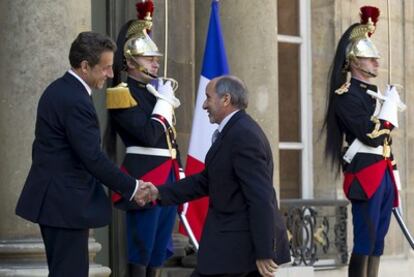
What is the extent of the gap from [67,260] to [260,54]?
383 centimetres

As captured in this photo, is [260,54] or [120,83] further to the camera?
[260,54]

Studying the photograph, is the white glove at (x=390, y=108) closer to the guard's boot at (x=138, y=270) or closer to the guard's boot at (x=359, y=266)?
the guard's boot at (x=359, y=266)

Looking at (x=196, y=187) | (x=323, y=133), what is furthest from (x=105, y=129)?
(x=323, y=133)

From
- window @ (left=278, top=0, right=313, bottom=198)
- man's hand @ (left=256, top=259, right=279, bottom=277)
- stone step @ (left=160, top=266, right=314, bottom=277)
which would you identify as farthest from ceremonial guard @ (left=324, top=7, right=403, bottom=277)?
man's hand @ (left=256, top=259, right=279, bottom=277)

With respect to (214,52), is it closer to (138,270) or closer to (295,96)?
(138,270)

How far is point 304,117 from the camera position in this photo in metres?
11.7

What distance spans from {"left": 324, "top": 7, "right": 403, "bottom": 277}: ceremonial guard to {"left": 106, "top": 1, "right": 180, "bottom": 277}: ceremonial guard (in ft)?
4.98

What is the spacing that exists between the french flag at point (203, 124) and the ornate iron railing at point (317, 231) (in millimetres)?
1778

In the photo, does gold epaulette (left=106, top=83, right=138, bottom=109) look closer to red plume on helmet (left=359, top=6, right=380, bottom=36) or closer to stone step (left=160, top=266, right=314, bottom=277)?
stone step (left=160, top=266, right=314, bottom=277)

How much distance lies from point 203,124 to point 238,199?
260 centimetres

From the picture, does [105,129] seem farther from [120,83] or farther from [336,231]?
[336,231]

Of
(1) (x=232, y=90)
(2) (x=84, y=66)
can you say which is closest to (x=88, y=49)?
(2) (x=84, y=66)

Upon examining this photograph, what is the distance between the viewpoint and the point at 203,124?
9594 millimetres

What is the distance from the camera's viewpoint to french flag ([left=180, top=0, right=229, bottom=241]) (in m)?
9.46
